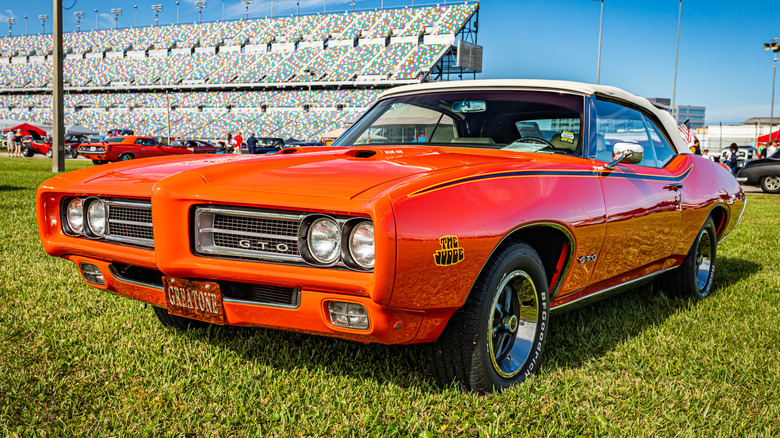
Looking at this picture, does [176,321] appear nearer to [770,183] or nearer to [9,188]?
[9,188]

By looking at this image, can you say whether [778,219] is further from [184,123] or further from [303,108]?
[184,123]

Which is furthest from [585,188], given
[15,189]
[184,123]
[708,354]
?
[184,123]

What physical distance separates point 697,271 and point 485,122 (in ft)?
7.28

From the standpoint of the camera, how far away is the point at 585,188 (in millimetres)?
2943

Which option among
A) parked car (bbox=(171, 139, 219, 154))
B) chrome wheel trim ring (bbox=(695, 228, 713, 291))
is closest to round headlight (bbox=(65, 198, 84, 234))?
chrome wheel trim ring (bbox=(695, 228, 713, 291))

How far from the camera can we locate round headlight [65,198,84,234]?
9.09 feet

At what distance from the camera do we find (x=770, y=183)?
1697cm

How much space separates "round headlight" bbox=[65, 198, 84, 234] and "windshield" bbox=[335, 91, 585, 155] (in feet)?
4.91

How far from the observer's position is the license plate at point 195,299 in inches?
90.7

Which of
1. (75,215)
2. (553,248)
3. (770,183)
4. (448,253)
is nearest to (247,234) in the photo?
(448,253)

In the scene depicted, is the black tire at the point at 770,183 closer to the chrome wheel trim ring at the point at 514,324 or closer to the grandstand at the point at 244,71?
the chrome wheel trim ring at the point at 514,324

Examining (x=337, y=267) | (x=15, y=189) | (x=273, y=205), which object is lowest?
(x=15, y=189)

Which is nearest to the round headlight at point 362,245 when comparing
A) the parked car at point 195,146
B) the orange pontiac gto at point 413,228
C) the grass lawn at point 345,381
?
the orange pontiac gto at point 413,228

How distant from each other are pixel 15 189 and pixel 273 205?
10.5 metres
